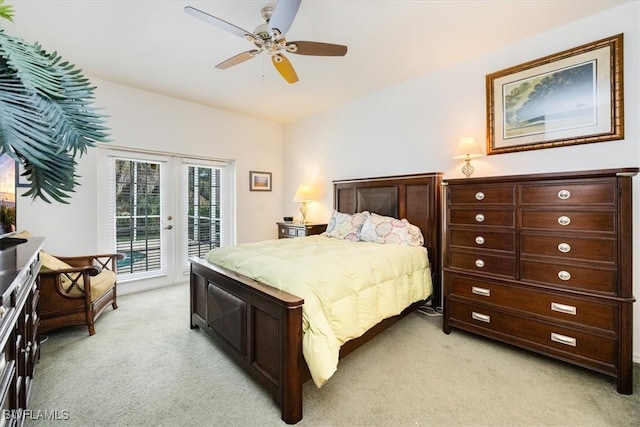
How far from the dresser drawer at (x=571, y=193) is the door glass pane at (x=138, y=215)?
433 cm

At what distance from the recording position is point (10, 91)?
1.98 feet

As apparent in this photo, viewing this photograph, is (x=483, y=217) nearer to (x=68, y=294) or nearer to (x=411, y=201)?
(x=411, y=201)

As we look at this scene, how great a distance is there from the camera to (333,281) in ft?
6.24

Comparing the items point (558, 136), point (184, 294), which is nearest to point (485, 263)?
point (558, 136)

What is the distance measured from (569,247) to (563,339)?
0.66m

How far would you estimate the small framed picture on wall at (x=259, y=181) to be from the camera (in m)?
4.94

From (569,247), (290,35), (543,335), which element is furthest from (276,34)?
(543,335)

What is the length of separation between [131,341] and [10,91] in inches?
100

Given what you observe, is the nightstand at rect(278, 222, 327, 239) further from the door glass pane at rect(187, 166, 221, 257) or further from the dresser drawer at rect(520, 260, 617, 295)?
the dresser drawer at rect(520, 260, 617, 295)

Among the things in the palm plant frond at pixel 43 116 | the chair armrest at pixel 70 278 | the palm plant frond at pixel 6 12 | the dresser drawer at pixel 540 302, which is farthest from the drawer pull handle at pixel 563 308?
the chair armrest at pixel 70 278

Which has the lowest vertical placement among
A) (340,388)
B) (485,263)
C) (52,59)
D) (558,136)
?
(340,388)

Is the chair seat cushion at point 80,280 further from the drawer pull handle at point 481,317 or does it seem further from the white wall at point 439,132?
the drawer pull handle at point 481,317

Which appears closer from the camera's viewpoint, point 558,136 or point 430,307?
point 558,136

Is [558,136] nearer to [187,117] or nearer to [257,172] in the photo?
[257,172]
